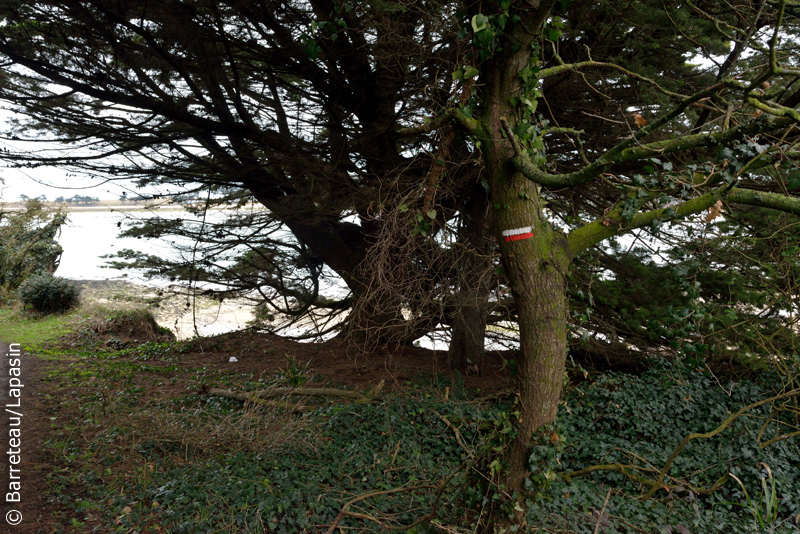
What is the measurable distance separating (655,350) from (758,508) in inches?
115

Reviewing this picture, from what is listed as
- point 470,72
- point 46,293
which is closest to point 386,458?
point 470,72

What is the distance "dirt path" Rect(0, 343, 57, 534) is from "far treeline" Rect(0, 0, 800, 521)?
2.69 metres

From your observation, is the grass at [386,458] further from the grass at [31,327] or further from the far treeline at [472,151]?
the grass at [31,327]

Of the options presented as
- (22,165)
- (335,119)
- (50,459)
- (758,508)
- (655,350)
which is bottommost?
(50,459)

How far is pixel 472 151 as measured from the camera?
16.3ft

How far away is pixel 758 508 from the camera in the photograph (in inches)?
156

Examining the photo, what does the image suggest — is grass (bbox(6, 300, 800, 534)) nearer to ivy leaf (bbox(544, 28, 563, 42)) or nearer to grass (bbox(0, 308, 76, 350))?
ivy leaf (bbox(544, 28, 563, 42))

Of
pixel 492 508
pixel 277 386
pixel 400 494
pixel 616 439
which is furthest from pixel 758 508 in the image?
pixel 277 386

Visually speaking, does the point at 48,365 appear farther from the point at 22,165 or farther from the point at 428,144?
the point at 428,144

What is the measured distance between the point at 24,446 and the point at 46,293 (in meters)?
8.88

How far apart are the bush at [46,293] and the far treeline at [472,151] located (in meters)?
5.14

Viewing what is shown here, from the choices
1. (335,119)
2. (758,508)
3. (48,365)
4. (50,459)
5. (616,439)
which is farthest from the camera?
(48,365)

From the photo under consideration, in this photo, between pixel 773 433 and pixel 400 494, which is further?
pixel 773 433

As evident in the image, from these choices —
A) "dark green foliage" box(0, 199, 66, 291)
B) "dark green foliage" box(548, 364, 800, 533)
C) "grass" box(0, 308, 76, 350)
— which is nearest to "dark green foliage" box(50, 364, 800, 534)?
"dark green foliage" box(548, 364, 800, 533)
